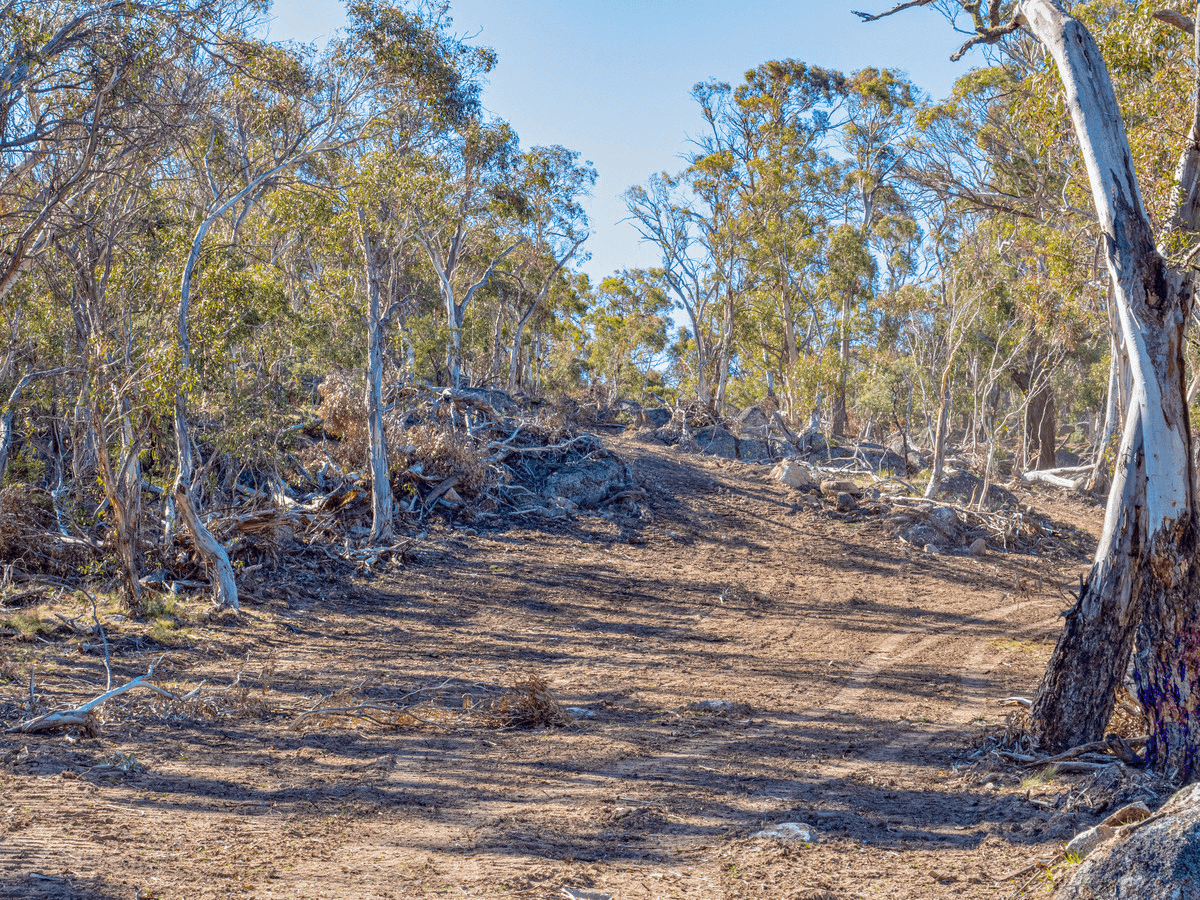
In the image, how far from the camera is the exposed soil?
12.8 ft

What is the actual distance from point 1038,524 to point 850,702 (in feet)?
36.9

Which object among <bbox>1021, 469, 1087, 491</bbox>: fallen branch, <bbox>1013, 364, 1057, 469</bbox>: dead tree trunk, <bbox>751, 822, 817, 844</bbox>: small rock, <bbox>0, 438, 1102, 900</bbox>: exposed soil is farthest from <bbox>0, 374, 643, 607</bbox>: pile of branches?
<bbox>1013, 364, 1057, 469</bbox>: dead tree trunk

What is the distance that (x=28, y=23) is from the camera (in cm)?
644

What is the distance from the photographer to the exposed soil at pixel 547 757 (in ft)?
12.8

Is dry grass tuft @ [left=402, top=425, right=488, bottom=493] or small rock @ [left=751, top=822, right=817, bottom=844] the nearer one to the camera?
→ small rock @ [left=751, top=822, right=817, bottom=844]

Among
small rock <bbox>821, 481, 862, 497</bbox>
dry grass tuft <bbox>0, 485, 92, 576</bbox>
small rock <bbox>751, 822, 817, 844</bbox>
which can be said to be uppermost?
small rock <bbox>821, 481, 862, 497</bbox>

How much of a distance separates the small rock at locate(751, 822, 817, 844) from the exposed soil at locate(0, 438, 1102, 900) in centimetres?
7

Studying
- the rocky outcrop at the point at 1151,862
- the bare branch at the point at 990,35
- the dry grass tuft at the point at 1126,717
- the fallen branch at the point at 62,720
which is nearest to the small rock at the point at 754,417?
the bare branch at the point at 990,35

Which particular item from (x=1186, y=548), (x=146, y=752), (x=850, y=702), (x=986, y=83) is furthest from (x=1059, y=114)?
(x=146, y=752)

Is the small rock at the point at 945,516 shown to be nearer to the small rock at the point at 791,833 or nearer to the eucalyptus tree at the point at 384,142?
the eucalyptus tree at the point at 384,142

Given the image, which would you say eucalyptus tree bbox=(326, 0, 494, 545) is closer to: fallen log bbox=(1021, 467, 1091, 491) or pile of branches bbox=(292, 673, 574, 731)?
pile of branches bbox=(292, 673, 574, 731)

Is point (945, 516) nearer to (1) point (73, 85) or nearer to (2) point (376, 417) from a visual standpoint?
(2) point (376, 417)

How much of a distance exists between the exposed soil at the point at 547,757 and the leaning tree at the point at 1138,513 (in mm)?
722

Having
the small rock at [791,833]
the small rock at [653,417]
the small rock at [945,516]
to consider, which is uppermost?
the small rock at [653,417]
